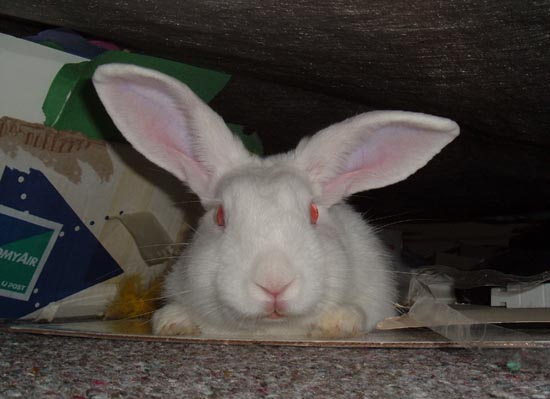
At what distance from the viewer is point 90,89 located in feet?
9.22

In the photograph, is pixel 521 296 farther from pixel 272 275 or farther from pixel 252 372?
pixel 252 372

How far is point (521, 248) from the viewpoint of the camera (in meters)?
4.09

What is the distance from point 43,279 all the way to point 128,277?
1.72 feet

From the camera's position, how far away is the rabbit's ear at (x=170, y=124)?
2.34 meters

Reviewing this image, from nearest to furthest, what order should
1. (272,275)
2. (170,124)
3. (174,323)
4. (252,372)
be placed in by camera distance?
(252,372)
(272,275)
(174,323)
(170,124)

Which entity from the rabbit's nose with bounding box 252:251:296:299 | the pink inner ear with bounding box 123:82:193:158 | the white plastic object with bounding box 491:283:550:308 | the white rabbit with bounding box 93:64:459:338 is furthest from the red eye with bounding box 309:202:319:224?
the white plastic object with bounding box 491:283:550:308

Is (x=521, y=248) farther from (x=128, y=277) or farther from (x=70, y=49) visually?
(x=70, y=49)

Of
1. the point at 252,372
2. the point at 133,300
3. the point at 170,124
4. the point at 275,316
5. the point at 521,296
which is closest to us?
the point at 252,372

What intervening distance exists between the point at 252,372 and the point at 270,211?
655 millimetres

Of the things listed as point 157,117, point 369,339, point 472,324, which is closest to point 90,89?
point 157,117

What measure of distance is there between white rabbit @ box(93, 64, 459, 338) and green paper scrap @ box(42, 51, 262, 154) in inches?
12.8

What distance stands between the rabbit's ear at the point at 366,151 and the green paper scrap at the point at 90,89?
22.8 inches

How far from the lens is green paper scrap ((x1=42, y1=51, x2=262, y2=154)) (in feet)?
8.80

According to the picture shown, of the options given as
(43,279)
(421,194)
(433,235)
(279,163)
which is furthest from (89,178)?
(433,235)
